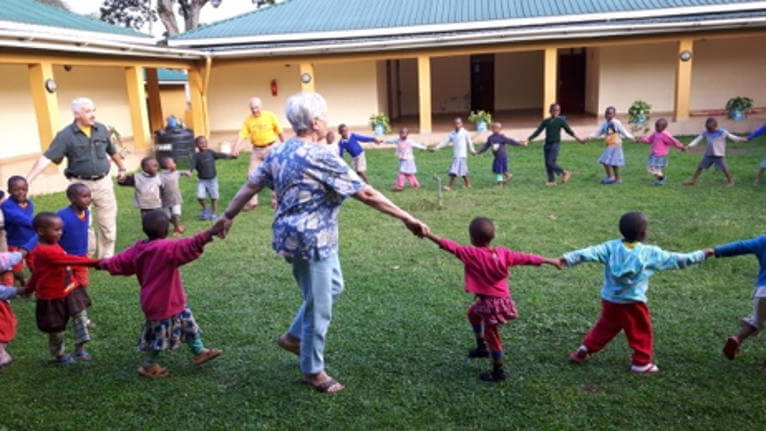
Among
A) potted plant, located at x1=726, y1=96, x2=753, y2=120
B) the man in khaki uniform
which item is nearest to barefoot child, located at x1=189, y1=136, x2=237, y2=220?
the man in khaki uniform

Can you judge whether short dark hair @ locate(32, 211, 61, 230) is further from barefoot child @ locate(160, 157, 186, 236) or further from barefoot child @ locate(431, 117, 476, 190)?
barefoot child @ locate(431, 117, 476, 190)

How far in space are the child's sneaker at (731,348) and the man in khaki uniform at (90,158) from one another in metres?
5.21

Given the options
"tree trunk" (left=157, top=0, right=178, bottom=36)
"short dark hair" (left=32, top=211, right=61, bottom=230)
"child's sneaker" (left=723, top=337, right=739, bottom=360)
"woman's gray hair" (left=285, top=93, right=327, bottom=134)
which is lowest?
"child's sneaker" (left=723, top=337, right=739, bottom=360)

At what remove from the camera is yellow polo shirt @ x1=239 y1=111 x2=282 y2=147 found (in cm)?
918

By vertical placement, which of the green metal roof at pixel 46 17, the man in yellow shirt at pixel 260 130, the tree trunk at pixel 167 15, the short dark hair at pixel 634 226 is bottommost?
the short dark hair at pixel 634 226

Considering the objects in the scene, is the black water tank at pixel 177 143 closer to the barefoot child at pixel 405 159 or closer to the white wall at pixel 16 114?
the white wall at pixel 16 114

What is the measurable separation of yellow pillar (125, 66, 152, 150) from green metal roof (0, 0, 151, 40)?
1626mm

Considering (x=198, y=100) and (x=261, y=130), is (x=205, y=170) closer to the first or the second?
(x=261, y=130)

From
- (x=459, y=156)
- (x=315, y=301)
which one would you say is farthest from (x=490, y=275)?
(x=459, y=156)

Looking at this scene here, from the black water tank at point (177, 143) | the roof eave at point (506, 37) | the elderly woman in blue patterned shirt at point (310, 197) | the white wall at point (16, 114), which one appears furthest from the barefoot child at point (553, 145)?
the white wall at point (16, 114)

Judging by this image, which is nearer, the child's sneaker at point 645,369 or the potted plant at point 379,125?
the child's sneaker at point 645,369

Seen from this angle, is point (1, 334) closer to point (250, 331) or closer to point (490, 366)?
point (250, 331)

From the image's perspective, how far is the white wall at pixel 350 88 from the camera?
18.7 meters

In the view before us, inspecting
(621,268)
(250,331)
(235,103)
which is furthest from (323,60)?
(621,268)
